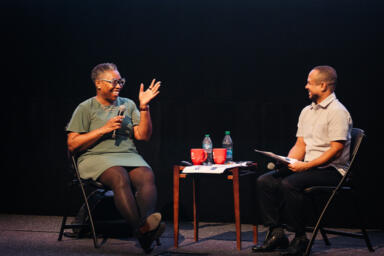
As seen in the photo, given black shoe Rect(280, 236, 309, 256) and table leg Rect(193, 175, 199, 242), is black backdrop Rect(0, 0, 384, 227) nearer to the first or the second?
table leg Rect(193, 175, 199, 242)

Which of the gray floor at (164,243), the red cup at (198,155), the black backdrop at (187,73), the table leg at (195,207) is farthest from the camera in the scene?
the black backdrop at (187,73)

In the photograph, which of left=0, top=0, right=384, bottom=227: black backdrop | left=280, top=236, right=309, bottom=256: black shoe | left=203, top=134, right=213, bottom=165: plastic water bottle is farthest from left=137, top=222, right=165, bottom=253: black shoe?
left=0, top=0, right=384, bottom=227: black backdrop

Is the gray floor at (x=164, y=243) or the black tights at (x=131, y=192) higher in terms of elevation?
the black tights at (x=131, y=192)

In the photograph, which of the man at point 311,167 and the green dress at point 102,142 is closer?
the man at point 311,167

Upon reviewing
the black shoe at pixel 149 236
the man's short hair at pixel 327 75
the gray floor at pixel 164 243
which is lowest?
the gray floor at pixel 164 243

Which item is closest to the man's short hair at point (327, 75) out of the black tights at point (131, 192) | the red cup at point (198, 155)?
the red cup at point (198, 155)

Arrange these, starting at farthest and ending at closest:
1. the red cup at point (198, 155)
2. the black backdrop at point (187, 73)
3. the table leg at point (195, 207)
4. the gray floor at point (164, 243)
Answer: the black backdrop at point (187, 73) → the table leg at point (195, 207) → the red cup at point (198, 155) → the gray floor at point (164, 243)

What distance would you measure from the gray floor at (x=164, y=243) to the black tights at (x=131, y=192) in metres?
0.26

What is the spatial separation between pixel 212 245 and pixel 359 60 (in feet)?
6.24

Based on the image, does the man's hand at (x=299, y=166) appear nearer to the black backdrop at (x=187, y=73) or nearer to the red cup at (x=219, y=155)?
the red cup at (x=219, y=155)

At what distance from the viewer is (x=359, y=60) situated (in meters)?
4.26

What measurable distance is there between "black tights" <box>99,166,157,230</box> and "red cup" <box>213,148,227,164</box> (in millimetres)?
470

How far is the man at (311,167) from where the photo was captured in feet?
10.8

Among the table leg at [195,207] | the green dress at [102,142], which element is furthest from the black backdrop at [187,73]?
the table leg at [195,207]
